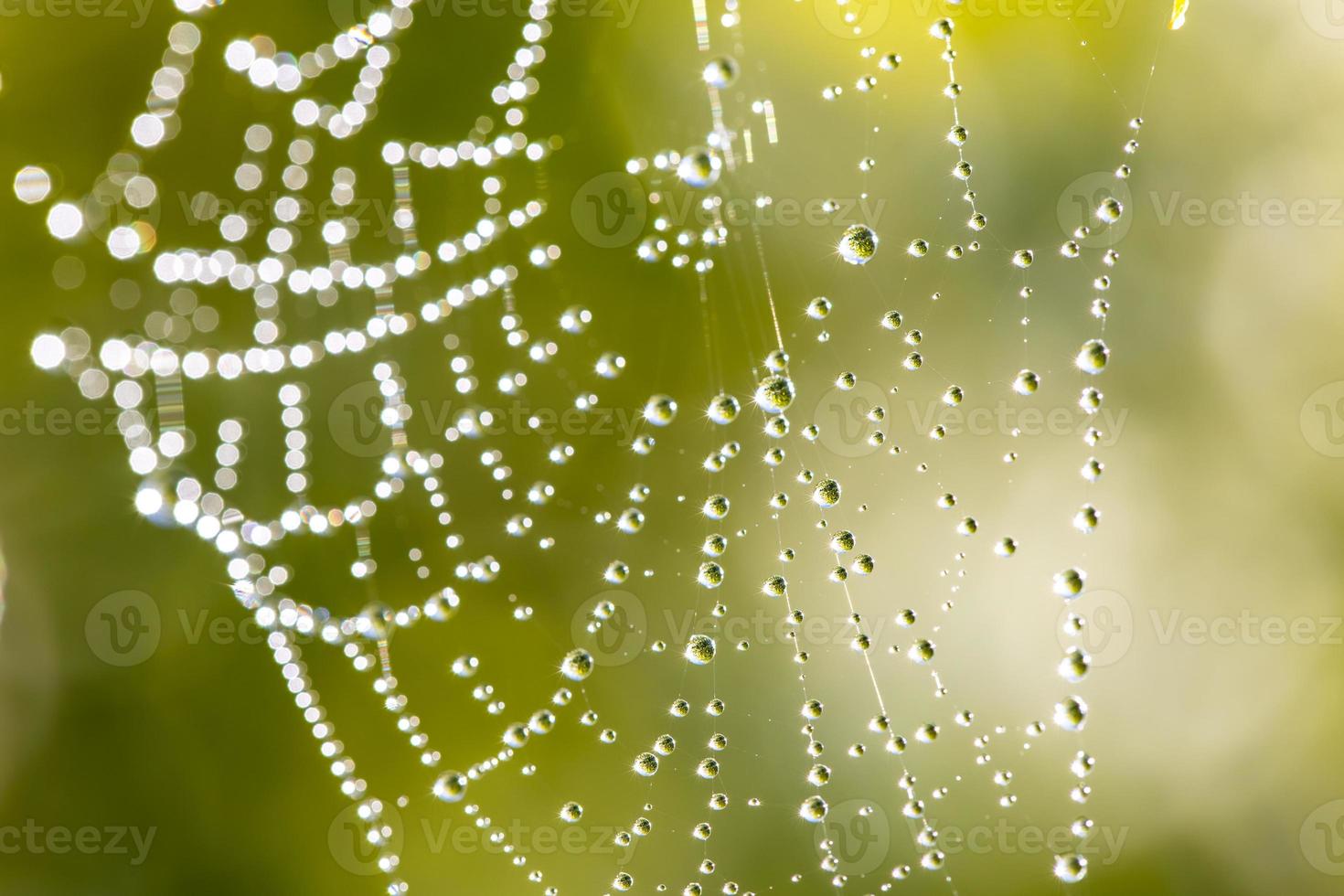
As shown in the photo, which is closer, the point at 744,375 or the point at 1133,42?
the point at 744,375

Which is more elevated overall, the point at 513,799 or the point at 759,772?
the point at 759,772

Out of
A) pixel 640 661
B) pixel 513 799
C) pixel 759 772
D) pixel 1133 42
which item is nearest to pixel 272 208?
pixel 640 661

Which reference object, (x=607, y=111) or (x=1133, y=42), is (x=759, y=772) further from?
(x=1133, y=42)

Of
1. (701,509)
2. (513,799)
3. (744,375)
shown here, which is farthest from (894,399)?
(513,799)

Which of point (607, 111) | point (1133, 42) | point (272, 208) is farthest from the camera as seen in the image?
point (1133, 42)

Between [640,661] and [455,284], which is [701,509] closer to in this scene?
[640,661]

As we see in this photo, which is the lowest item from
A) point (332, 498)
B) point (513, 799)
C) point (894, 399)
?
point (513, 799)

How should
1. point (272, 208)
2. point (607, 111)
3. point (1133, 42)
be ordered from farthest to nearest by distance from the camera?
point (1133, 42) < point (607, 111) < point (272, 208)
